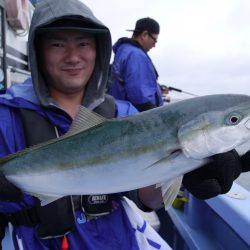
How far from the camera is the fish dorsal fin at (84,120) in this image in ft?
6.74

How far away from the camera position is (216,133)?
6.16 feet

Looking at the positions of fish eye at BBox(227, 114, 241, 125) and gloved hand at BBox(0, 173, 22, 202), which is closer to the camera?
fish eye at BBox(227, 114, 241, 125)

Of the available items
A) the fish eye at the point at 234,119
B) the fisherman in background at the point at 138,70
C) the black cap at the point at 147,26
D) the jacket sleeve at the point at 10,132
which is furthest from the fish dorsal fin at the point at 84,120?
the black cap at the point at 147,26

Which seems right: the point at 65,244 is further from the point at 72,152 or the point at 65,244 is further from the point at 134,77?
the point at 134,77

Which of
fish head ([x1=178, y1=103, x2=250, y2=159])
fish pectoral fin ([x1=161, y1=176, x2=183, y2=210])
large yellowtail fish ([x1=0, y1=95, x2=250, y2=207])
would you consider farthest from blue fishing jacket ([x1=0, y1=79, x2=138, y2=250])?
fish head ([x1=178, y1=103, x2=250, y2=159])

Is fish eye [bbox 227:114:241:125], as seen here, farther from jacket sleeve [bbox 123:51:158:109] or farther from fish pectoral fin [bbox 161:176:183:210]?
jacket sleeve [bbox 123:51:158:109]

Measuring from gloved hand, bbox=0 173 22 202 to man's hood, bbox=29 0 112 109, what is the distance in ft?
2.06

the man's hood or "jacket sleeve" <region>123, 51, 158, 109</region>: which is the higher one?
the man's hood

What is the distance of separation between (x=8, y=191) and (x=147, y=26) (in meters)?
4.67

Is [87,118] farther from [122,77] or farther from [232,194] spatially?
[122,77]

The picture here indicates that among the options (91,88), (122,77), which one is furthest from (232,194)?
(122,77)

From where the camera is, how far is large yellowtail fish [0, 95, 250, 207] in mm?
1873

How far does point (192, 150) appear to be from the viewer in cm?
187

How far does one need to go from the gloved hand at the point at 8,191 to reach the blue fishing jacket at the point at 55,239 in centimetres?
17
